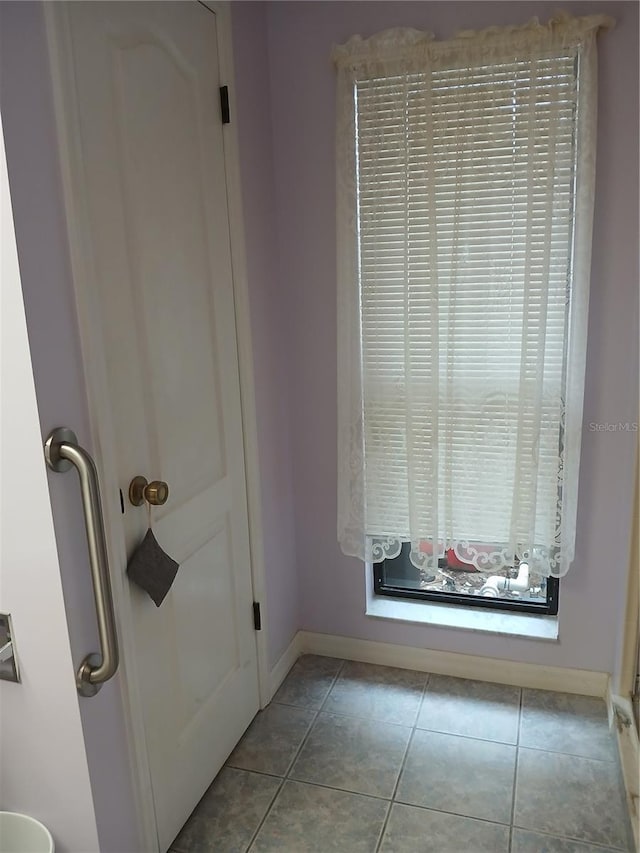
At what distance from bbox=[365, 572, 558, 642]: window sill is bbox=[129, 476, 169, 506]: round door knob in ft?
3.84

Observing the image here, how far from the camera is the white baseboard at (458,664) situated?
2137 millimetres

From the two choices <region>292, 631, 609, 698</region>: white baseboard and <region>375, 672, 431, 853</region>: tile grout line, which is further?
<region>292, 631, 609, 698</region>: white baseboard

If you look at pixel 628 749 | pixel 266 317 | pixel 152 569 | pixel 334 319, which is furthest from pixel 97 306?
pixel 628 749

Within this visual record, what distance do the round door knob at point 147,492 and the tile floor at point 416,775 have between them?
931mm

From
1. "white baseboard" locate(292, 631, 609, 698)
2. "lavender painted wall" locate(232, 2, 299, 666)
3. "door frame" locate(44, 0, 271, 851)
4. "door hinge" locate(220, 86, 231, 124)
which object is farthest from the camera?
"white baseboard" locate(292, 631, 609, 698)

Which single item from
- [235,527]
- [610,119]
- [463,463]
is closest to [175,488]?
[235,527]

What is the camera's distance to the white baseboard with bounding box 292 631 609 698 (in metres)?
2.14

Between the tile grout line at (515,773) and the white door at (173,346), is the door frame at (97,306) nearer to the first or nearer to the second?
the white door at (173,346)

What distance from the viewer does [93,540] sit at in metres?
1.15

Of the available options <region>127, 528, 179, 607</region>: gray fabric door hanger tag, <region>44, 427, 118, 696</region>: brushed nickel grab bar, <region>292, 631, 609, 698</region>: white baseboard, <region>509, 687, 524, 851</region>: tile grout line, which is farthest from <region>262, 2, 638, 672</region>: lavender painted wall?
<region>44, 427, 118, 696</region>: brushed nickel grab bar

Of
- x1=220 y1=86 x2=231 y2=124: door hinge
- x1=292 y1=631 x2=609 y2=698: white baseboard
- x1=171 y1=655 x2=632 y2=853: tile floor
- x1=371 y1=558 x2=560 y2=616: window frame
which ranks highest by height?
x1=220 y1=86 x2=231 y2=124: door hinge

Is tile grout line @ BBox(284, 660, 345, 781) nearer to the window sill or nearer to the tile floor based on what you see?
the tile floor

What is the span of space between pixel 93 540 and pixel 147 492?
10.6 inches

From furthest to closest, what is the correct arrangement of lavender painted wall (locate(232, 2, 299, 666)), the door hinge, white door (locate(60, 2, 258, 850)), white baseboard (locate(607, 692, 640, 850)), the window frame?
the window frame, lavender painted wall (locate(232, 2, 299, 666)), the door hinge, white baseboard (locate(607, 692, 640, 850)), white door (locate(60, 2, 258, 850))
